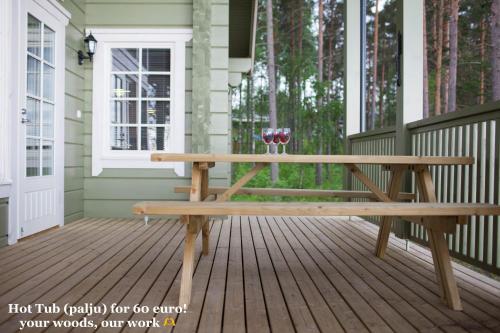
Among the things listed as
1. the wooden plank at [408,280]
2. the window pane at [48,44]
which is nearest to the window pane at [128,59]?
the window pane at [48,44]

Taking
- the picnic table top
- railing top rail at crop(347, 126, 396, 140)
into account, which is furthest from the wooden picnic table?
railing top rail at crop(347, 126, 396, 140)

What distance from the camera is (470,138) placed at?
2.69m

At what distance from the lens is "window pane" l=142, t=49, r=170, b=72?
4762mm

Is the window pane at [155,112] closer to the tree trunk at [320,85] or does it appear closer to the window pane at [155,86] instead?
the window pane at [155,86]

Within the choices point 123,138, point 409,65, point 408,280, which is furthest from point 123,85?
point 408,280

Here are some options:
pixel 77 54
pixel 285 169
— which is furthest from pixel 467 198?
pixel 285 169

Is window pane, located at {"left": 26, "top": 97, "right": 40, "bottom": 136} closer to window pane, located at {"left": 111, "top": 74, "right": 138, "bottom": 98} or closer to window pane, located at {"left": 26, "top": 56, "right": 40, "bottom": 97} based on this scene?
window pane, located at {"left": 26, "top": 56, "right": 40, "bottom": 97}

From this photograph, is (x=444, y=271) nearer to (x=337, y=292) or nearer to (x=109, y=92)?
(x=337, y=292)

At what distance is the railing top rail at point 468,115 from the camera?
7.85ft

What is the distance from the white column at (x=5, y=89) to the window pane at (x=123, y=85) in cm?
160

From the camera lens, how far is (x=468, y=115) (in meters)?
2.66

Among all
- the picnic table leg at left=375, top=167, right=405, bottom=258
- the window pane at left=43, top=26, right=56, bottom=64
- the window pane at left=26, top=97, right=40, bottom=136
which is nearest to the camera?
the picnic table leg at left=375, top=167, right=405, bottom=258

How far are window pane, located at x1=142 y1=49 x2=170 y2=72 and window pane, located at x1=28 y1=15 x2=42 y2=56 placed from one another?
1.25 metres

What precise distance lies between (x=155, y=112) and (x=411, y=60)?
9.38ft
